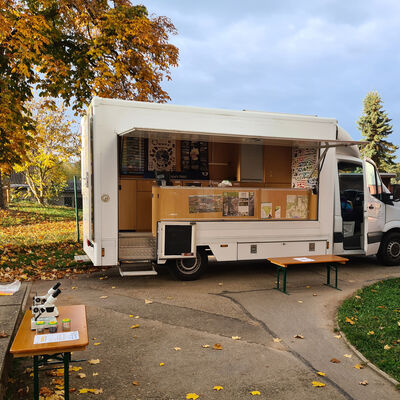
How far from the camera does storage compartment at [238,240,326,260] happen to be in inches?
289

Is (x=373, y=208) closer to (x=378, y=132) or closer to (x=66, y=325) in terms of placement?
(x=66, y=325)

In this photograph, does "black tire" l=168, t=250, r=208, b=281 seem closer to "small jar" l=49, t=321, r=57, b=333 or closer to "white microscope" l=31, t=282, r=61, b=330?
"white microscope" l=31, t=282, r=61, b=330

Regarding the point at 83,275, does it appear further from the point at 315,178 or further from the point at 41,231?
the point at 41,231

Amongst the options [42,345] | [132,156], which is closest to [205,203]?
[132,156]

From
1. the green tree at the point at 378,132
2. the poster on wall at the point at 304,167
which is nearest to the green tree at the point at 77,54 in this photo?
the poster on wall at the point at 304,167

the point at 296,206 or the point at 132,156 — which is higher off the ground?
the point at 132,156

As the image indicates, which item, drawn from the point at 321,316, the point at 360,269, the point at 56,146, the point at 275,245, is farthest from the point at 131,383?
the point at 56,146

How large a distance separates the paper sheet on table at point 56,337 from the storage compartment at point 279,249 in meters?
4.60

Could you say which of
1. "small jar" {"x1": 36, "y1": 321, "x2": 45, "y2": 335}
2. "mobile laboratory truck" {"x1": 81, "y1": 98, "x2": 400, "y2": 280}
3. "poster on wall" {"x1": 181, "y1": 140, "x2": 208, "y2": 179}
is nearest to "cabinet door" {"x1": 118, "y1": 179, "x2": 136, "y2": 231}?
"mobile laboratory truck" {"x1": 81, "y1": 98, "x2": 400, "y2": 280}

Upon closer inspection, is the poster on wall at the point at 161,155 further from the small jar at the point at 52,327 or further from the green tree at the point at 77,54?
the small jar at the point at 52,327

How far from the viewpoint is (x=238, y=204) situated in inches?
297

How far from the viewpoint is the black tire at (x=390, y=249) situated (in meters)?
9.02

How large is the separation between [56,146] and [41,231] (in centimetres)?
729

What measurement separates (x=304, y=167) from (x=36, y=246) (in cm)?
706
